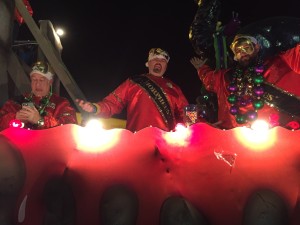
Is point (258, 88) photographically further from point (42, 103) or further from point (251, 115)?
point (42, 103)

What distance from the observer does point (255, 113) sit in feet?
15.8

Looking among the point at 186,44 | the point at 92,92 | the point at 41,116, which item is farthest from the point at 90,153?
the point at 92,92

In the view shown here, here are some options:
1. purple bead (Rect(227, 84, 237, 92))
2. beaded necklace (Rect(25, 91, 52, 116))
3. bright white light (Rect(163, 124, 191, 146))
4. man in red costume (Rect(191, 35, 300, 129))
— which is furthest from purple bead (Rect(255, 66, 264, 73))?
beaded necklace (Rect(25, 91, 52, 116))

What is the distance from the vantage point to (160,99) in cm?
528

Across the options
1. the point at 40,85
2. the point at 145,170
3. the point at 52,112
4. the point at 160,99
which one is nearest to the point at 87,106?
the point at 52,112

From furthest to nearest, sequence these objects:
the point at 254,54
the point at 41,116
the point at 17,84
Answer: the point at 17,84
the point at 254,54
the point at 41,116

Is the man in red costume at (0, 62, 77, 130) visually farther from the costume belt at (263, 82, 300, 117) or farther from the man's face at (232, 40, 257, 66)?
the costume belt at (263, 82, 300, 117)

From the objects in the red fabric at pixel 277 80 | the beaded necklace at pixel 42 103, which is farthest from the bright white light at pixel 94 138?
the red fabric at pixel 277 80

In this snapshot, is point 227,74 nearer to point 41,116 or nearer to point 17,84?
point 41,116

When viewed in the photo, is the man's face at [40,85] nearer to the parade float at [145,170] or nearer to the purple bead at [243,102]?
the parade float at [145,170]

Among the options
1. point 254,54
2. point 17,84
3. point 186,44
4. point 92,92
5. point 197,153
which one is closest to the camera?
point 197,153

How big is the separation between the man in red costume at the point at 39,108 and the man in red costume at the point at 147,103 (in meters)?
0.41

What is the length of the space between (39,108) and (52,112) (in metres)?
0.15

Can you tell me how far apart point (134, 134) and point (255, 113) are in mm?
1823
